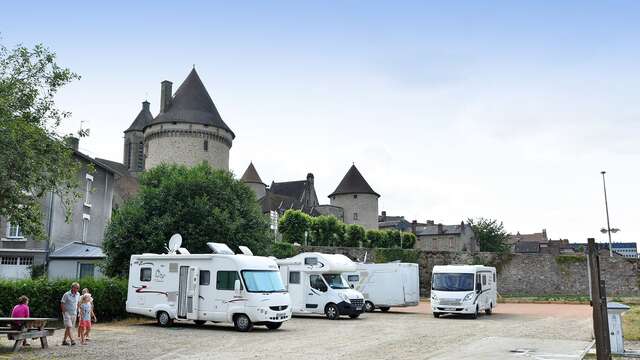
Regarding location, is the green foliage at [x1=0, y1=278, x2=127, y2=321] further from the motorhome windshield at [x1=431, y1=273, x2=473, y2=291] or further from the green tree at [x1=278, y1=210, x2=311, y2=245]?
the green tree at [x1=278, y1=210, x2=311, y2=245]

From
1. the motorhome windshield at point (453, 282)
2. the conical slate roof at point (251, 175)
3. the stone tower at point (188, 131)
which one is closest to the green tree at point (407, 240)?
the conical slate roof at point (251, 175)

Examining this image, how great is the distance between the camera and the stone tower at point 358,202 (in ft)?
274

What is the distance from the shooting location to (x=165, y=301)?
18.8 metres

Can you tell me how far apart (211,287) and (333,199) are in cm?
6774

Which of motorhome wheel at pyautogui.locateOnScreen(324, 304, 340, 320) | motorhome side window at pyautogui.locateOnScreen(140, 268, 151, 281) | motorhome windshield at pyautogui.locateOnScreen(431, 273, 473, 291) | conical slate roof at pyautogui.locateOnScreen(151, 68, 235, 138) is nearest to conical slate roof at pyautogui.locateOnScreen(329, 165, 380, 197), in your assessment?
conical slate roof at pyautogui.locateOnScreen(151, 68, 235, 138)

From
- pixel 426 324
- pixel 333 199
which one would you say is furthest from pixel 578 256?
pixel 333 199

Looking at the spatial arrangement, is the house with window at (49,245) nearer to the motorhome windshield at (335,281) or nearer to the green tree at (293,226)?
the motorhome windshield at (335,281)

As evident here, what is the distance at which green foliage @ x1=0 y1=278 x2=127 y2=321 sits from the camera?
60.8 ft

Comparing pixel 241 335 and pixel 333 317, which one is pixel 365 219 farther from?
pixel 241 335

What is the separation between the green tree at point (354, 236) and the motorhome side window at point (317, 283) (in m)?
39.9

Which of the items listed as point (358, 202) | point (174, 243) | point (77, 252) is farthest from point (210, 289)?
point (358, 202)

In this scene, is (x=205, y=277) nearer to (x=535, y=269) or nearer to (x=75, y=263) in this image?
(x=75, y=263)

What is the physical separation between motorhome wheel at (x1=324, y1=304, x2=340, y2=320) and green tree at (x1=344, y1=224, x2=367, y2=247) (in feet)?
132

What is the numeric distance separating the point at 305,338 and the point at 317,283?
7.68 m
